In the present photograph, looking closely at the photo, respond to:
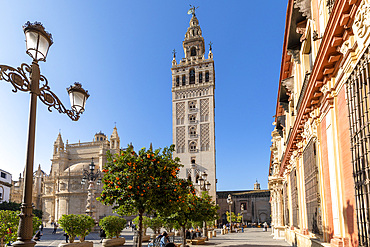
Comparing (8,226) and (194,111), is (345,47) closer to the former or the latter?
(8,226)

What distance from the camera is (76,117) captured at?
7211mm

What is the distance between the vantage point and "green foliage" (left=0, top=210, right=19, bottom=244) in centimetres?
880

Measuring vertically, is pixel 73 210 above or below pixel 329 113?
below

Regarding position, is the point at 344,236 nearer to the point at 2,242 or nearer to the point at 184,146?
the point at 2,242

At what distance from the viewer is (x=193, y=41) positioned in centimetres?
6844

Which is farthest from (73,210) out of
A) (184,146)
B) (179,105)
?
(179,105)

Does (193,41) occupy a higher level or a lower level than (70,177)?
higher

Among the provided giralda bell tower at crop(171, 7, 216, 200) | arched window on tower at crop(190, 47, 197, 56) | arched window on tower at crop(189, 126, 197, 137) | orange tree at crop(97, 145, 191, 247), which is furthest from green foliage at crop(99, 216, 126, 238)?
arched window on tower at crop(190, 47, 197, 56)

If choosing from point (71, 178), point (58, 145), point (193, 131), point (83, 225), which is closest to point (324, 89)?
point (83, 225)

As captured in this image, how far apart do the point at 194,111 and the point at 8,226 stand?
179ft

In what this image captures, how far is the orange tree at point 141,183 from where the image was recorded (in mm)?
10320

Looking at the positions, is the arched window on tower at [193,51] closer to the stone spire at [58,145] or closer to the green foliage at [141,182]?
the stone spire at [58,145]

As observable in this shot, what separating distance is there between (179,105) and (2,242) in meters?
56.0

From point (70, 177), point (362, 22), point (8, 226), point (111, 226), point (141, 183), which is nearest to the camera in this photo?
point (362, 22)
